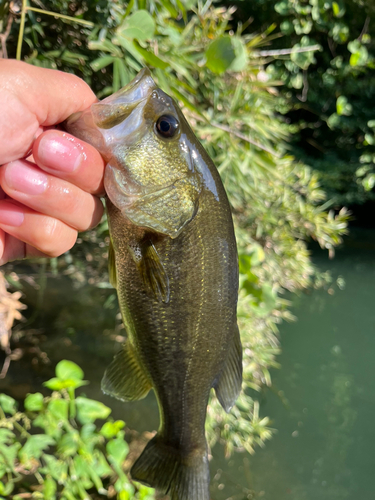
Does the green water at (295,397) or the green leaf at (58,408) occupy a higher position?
the green leaf at (58,408)

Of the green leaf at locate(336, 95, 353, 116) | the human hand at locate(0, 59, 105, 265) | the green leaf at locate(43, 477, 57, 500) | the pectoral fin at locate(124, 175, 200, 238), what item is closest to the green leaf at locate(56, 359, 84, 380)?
the green leaf at locate(43, 477, 57, 500)

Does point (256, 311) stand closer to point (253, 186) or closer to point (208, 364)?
point (253, 186)

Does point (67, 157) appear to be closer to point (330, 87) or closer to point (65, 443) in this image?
point (65, 443)

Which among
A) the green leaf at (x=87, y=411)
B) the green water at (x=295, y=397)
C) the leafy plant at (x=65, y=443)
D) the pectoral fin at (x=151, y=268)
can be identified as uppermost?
the pectoral fin at (x=151, y=268)

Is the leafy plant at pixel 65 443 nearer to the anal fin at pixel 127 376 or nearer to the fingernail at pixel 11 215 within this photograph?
the anal fin at pixel 127 376

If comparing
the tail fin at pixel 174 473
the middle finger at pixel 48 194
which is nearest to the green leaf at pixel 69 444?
the tail fin at pixel 174 473

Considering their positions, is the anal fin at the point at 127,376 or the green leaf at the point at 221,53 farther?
the green leaf at the point at 221,53
